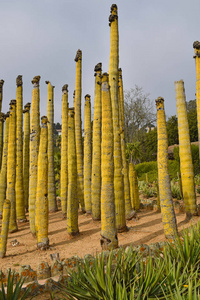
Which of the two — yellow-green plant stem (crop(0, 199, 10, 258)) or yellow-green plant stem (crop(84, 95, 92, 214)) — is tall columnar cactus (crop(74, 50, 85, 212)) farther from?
yellow-green plant stem (crop(0, 199, 10, 258))

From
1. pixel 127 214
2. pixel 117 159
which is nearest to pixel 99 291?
pixel 117 159

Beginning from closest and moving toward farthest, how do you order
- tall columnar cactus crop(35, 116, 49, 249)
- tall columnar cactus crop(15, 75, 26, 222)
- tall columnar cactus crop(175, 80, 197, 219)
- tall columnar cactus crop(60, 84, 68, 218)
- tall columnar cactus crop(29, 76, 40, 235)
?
tall columnar cactus crop(35, 116, 49, 249)
tall columnar cactus crop(29, 76, 40, 235)
tall columnar cactus crop(175, 80, 197, 219)
tall columnar cactus crop(15, 75, 26, 222)
tall columnar cactus crop(60, 84, 68, 218)

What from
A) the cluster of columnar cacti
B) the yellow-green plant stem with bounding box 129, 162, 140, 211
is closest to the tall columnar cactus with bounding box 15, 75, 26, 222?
the cluster of columnar cacti

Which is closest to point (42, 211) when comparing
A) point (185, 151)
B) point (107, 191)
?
point (107, 191)

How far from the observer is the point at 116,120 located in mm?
7480

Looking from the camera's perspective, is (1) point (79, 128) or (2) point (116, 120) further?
(1) point (79, 128)

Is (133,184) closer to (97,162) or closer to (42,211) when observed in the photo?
(97,162)

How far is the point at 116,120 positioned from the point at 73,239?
12.5ft

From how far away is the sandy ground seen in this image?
5.83 metres

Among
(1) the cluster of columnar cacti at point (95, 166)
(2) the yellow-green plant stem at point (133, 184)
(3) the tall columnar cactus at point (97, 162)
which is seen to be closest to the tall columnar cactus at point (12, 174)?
(1) the cluster of columnar cacti at point (95, 166)

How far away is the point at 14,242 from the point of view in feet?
22.5

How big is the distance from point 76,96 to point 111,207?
6.58 m

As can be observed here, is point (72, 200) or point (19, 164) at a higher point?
point (19, 164)

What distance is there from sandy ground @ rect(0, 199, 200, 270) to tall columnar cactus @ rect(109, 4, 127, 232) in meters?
0.68
